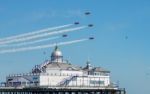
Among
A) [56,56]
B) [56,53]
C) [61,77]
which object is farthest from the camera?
[56,53]

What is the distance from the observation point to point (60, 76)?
13562 centimetres

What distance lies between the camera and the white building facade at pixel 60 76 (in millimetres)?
132500

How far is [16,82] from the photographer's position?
13775 centimetres

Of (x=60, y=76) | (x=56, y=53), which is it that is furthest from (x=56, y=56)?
(x=60, y=76)

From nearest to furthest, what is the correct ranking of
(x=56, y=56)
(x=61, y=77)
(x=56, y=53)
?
(x=61, y=77), (x=56, y=56), (x=56, y=53)

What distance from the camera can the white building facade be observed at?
132500 millimetres

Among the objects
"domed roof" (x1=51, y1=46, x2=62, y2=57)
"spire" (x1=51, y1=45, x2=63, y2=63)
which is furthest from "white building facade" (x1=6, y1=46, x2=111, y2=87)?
"domed roof" (x1=51, y1=46, x2=62, y2=57)

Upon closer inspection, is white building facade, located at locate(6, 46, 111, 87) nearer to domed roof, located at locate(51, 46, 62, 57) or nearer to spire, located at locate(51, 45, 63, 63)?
spire, located at locate(51, 45, 63, 63)

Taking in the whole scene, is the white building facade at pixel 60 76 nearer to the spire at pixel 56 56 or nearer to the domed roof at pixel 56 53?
the spire at pixel 56 56

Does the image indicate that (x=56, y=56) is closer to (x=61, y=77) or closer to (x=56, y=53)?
(x=56, y=53)

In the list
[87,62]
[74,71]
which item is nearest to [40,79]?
[74,71]

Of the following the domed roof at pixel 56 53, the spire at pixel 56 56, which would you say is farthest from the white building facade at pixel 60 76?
the domed roof at pixel 56 53

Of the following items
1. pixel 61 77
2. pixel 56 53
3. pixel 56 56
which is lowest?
pixel 61 77

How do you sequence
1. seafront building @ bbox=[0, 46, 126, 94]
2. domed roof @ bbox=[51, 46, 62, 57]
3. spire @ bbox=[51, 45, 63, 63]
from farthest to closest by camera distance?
domed roof @ bbox=[51, 46, 62, 57], spire @ bbox=[51, 45, 63, 63], seafront building @ bbox=[0, 46, 126, 94]
